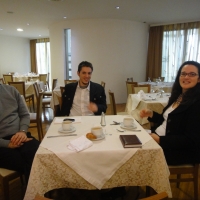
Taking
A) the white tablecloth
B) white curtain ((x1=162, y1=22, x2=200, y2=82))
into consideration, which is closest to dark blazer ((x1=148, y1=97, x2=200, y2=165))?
the white tablecloth

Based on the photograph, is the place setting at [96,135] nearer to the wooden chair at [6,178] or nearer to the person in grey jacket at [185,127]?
the person in grey jacket at [185,127]

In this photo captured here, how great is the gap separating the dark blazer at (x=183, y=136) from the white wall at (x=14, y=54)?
8640 mm

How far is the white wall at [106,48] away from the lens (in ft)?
18.3

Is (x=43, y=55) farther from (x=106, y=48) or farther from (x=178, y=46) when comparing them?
(x=178, y=46)

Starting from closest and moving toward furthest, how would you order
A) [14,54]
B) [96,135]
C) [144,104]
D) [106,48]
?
[96,135], [144,104], [106,48], [14,54]

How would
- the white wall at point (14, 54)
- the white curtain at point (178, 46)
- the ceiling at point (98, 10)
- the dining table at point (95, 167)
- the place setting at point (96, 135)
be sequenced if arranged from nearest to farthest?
the dining table at point (95, 167) → the place setting at point (96, 135) → the ceiling at point (98, 10) → the white curtain at point (178, 46) → the white wall at point (14, 54)

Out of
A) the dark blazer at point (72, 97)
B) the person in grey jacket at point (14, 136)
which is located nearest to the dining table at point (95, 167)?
the person in grey jacket at point (14, 136)

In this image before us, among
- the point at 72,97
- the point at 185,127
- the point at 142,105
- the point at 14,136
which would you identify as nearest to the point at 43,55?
the point at 142,105

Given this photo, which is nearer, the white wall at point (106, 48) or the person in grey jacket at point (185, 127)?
the person in grey jacket at point (185, 127)

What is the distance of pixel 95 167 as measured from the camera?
1127 mm

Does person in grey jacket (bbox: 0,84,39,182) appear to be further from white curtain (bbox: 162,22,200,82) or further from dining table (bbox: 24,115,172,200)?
white curtain (bbox: 162,22,200,82)

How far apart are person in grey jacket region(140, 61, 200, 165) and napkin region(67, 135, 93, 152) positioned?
0.53 metres

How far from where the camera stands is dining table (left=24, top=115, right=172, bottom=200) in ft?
3.62

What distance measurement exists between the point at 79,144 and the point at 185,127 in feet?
2.68
